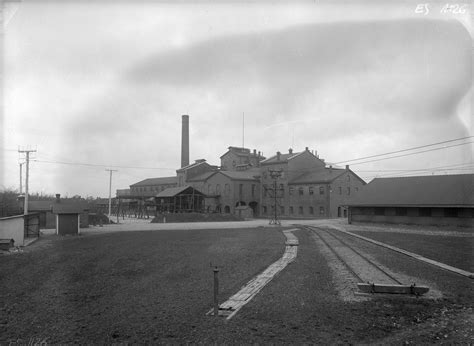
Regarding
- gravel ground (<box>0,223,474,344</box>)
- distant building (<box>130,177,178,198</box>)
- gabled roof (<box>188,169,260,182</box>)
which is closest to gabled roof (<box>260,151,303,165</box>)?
gabled roof (<box>188,169,260,182</box>)

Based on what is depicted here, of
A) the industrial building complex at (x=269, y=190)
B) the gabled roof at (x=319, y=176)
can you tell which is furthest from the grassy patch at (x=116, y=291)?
the gabled roof at (x=319, y=176)

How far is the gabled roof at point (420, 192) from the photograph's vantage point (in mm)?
33031

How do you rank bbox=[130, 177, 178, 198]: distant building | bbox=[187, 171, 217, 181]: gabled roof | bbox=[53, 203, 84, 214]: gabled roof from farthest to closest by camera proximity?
bbox=[130, 177, 178, 198]: distant building
bbox=[187, 171, 217, 181]: gabled roof
bbox=[53, 203, 84, 214]: gabled roof

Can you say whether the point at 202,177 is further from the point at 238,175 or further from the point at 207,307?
the point at 207,307

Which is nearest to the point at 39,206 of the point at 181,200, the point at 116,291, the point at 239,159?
the point at 181,200

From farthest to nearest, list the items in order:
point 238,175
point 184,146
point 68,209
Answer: point 184,146
point 238,175
point 68,209

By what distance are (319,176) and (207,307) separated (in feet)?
172

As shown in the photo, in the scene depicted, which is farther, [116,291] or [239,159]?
[239,159]

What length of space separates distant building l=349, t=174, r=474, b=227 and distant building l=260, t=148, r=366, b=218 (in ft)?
43.0

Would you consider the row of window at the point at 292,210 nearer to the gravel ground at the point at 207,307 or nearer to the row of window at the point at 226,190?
the row of window at the point at 226,190

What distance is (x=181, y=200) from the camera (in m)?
61.3

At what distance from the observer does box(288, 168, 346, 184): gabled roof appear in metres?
57.7

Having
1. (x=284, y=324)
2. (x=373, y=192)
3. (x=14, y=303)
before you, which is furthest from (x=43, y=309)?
(x=373, y=192)

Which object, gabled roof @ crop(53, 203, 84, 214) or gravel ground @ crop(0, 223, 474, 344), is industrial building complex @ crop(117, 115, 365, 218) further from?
gravel ground @ crop(0, 223, 474, 344)
